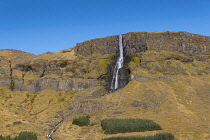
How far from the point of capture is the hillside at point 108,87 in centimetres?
10381

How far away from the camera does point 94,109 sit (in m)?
124

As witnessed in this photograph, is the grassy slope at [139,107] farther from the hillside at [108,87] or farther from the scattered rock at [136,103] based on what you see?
the scattered rock at [136,103]

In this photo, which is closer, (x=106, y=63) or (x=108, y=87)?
(x=108, y=87)

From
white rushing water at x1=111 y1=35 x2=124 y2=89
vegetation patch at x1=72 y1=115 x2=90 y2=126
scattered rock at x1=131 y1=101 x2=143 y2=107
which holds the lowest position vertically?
vegetation patch at x1=72 y1=115 x2=90 y2=126

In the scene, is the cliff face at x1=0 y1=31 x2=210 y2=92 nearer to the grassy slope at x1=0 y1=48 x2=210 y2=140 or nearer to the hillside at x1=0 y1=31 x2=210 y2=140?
the hillside at x1=0 y1=31 x2=210 y2=140

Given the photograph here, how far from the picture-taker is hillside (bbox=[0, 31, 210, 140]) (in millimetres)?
103812

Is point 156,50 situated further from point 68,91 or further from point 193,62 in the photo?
point 68,91

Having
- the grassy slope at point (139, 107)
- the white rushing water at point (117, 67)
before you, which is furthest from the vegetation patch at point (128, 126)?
the white rushing water at point (117, 67)

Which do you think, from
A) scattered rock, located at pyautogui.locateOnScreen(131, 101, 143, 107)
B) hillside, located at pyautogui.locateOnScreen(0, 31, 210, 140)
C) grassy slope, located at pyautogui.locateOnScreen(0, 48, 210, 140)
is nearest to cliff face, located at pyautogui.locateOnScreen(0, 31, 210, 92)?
hillside, located at pyautogui.locateOnScreen(0, 31, 210, 140)

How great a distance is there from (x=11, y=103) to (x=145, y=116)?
87.7 metres

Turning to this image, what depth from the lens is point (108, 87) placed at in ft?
501

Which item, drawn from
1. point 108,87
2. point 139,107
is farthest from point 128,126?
point 108,87

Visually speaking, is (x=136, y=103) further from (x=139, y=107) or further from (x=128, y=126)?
(x=128, y=126)

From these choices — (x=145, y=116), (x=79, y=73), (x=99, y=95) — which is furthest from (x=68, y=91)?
(x=145, y=116)
